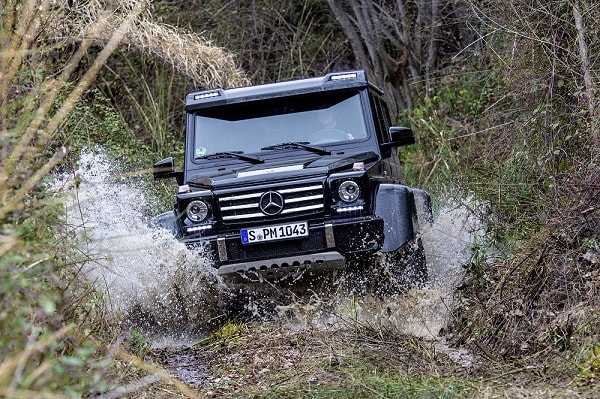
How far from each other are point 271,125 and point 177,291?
1.73 metres

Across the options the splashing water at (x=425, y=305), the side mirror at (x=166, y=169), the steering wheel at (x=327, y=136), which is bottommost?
the splashing water at (x=425, y=305)

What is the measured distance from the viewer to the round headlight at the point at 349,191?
24.1ft

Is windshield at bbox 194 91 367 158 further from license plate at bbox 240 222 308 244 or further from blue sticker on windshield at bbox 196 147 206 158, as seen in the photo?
license plate at bbox 240 222 308 244

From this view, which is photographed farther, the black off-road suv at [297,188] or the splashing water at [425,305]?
the black off-road suv at [297,188]

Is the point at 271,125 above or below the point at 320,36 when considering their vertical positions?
below

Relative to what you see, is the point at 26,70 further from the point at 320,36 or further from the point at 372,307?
the point at 320,36

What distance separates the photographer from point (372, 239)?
7207 mm

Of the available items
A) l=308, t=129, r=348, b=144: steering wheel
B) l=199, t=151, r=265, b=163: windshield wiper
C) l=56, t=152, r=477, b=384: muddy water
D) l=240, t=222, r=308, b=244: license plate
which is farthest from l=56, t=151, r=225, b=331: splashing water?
l=308, t=129, r=348, b=144: steering wheel

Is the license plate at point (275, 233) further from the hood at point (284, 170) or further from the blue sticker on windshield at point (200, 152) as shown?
the blue sticker on windshield at point (200, 152)

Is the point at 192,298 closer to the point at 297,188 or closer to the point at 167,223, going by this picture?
the point at 167,223

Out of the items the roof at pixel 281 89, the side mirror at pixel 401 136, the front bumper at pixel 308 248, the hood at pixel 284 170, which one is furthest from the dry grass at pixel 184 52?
the front bumper at pixel 308 248

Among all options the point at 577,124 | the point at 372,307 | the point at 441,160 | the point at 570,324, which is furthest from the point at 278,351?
the point at 441,160

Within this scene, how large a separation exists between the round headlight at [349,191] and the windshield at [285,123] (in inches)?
37.8

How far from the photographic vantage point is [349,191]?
735cm
